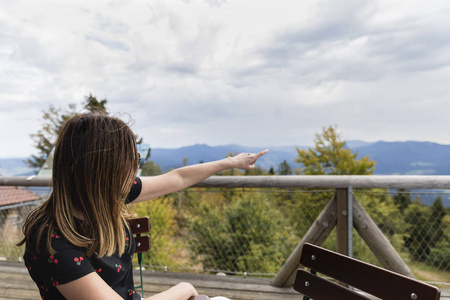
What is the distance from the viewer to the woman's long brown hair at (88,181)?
879mm

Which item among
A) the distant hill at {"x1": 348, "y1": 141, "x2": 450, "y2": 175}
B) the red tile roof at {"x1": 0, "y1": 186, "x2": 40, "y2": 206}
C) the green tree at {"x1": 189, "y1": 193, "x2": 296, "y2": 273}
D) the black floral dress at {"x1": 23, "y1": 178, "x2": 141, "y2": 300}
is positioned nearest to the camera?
the black floral dress at {"x1": 23, "y1": 178, "x2": 141, "y2": 300}

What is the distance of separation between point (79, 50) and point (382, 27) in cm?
3806

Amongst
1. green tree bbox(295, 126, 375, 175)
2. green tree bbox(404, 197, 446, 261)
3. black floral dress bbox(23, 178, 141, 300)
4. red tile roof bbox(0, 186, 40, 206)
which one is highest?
green tree bbox(295, 126, 375, 175)

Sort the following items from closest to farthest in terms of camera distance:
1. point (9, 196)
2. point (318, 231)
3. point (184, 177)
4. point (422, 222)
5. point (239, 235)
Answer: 1. point (184, 177)
2. point (318, 231)
3. point (239, 235)
4. point (9, 196)
5. point (422, 222)

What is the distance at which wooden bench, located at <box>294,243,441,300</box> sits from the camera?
1.01m

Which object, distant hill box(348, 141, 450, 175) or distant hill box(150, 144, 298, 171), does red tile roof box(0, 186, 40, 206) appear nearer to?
distant hill box(150, 144, 298, 171)

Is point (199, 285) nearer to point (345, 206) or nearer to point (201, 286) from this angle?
point (201, 286)

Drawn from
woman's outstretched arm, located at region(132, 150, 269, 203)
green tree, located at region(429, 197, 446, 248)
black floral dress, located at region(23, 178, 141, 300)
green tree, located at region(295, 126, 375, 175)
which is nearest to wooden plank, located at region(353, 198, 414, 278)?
woman's outstretched arm, located at region(132, 150, 269, 203)

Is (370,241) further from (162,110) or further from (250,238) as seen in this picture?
(162,110)

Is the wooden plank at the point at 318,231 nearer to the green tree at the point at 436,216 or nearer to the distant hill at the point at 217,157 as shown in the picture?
the distant hill at the point at 217,157

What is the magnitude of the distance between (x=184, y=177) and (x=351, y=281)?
31.0 inches

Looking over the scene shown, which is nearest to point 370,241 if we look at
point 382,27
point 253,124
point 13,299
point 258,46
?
point 13,299

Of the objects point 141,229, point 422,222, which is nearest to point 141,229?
point 141,229

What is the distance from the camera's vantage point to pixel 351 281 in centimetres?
121
